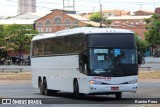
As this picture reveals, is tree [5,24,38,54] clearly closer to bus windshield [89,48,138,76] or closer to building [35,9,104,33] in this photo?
building [35,9,104,33]

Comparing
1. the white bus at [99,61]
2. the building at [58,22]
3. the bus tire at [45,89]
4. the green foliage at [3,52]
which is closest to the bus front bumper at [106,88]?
the white bus at [99,61]

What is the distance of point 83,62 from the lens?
24.8 m

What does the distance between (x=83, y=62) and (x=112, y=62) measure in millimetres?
1251

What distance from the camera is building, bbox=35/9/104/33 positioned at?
13962cm

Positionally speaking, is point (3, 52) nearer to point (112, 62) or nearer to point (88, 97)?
point (88, 97)

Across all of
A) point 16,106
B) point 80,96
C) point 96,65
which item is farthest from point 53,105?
point 80,96

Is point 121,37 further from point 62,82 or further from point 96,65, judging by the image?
point 62,82

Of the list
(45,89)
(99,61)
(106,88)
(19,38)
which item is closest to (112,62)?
(99,61)

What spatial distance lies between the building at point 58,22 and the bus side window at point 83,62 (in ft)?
374

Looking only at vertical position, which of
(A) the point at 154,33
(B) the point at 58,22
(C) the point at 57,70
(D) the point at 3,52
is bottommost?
(D) the point at 3,52

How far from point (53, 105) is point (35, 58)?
10130 millimetres

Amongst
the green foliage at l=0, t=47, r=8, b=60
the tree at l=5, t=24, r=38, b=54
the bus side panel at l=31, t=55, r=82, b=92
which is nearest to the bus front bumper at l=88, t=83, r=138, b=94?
the bus side panel at l=31, t=55, r=82, b=92

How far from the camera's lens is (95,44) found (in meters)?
24.7

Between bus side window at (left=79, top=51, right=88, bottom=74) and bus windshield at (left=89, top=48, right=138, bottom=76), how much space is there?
274 millimetres
